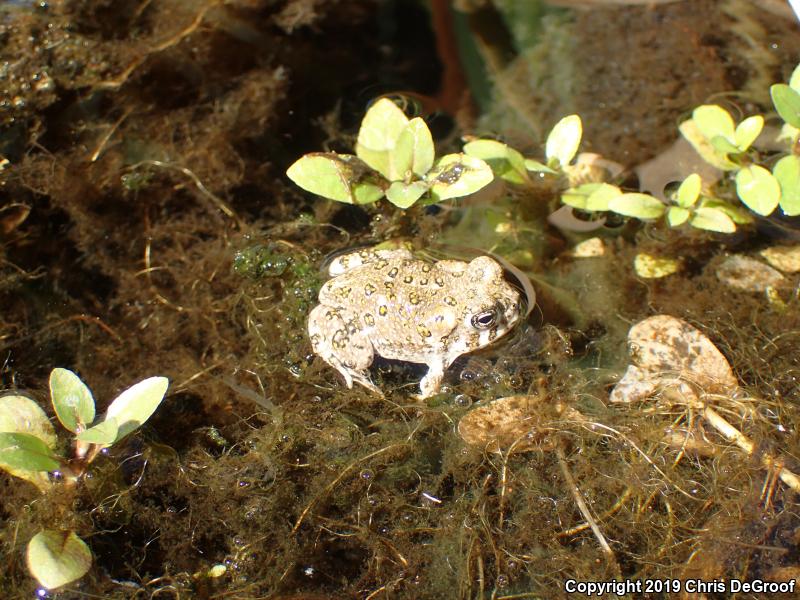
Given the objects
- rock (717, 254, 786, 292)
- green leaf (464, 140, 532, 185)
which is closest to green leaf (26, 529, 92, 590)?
green leaf (464, 140, 532, 185)

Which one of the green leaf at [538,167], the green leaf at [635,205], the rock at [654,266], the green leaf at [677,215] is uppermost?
the green leaf at [538,167]

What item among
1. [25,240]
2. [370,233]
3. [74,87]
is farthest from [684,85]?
[25,240]

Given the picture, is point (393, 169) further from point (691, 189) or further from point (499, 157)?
point (691, 189)

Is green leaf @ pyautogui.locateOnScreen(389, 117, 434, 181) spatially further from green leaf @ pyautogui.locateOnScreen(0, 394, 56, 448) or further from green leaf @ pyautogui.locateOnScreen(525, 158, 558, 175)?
green leaf @ pyautogui.locateOnScreen(0, 394, 56, 448)

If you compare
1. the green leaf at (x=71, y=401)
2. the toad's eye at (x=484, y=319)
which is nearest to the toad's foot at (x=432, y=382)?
the toad's eye at (x=484, y=319)

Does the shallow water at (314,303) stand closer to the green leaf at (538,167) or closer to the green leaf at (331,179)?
the green leaf at (538,167)

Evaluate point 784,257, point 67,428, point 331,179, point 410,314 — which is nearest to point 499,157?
point 331,179
